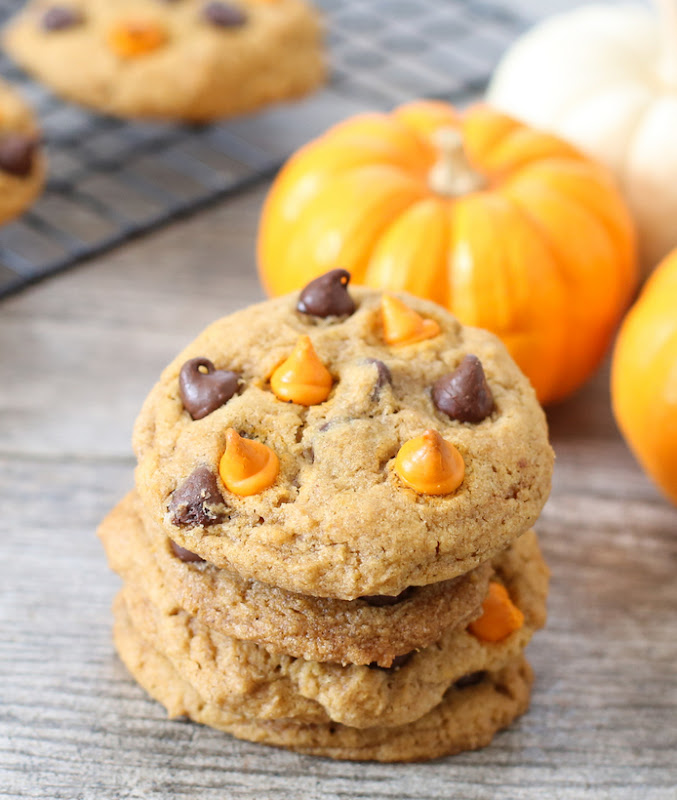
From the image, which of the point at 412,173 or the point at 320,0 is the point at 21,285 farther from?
the point at 320,0

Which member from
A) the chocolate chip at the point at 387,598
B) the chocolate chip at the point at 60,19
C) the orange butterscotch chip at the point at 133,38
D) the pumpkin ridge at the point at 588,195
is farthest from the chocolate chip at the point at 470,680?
the chocolate chip at the point at 60,19

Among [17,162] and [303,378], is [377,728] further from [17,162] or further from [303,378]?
[17,162]

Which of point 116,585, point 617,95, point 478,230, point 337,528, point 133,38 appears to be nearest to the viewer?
point 337,528

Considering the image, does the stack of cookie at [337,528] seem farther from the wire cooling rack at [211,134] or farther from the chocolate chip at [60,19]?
the chocolate chip at [60,19]

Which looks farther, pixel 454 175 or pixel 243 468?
pixel 454 175

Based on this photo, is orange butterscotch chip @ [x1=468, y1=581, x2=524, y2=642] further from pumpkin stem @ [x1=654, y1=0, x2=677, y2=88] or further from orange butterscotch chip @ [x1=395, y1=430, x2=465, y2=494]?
pumpkin stem @ [x1=654, y1=0, x2=677, y2=88]

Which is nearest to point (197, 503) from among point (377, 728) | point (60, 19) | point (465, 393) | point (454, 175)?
point (465, 393)
